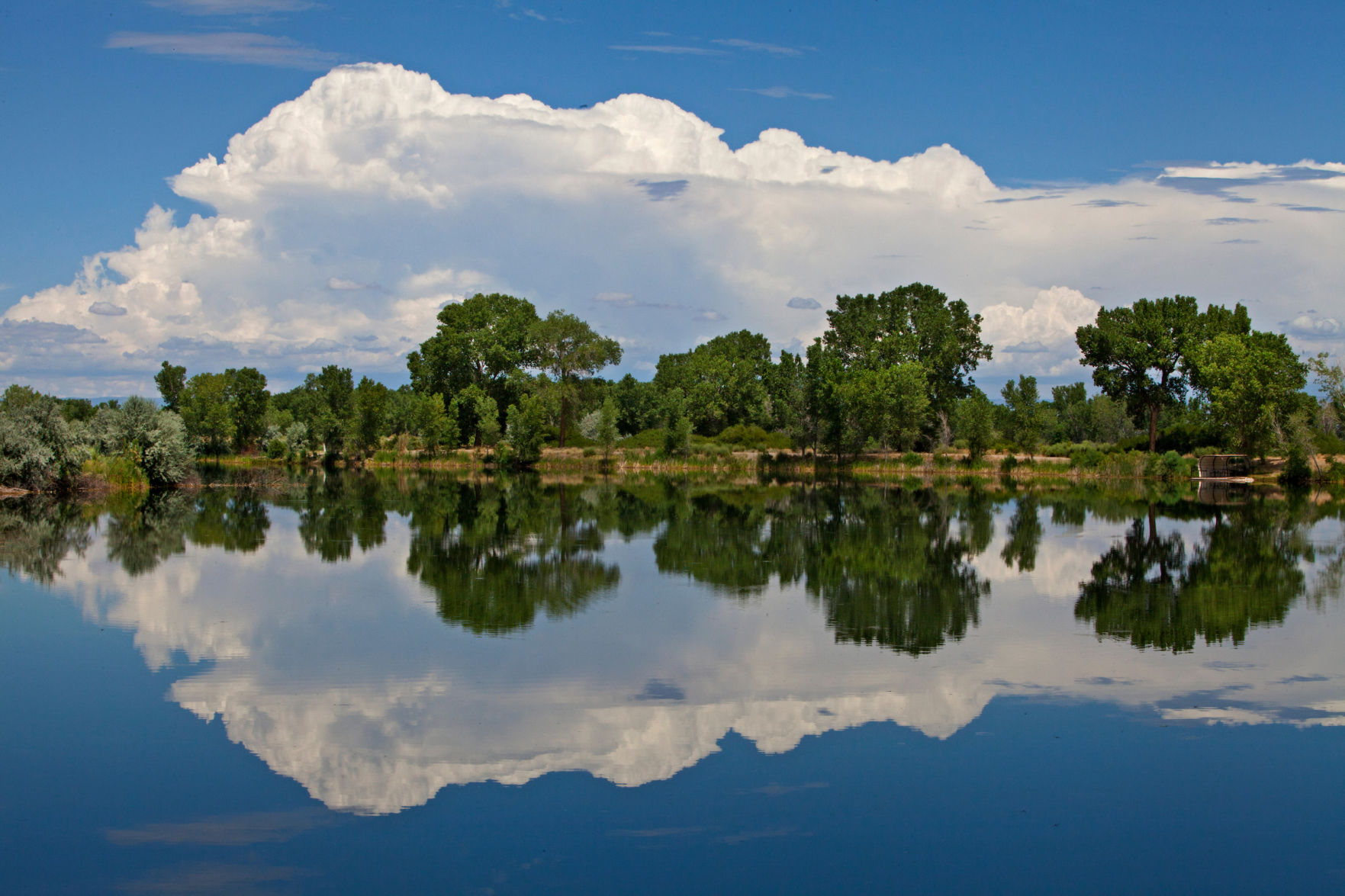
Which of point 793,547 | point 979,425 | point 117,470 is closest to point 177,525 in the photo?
point 117,470

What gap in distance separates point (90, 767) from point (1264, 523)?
32.2 metres

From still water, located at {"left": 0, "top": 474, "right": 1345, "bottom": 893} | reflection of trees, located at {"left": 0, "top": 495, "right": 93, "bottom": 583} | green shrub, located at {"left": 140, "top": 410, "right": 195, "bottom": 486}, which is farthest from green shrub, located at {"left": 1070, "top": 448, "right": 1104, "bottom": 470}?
reflection of trees, located at {"left": 0, "top": 495, "right": 93, "bottom": 583}

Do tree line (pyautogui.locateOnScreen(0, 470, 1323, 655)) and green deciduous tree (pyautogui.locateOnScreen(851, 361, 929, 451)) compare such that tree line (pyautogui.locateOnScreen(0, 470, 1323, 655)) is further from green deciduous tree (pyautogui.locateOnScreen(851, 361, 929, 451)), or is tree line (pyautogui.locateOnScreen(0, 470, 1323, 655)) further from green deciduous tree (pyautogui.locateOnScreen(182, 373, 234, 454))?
green deciduous tree (pyautogui.locateOnScreen(182, 373, 234, 454))

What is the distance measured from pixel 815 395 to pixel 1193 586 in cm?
5142

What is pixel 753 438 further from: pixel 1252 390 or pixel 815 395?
pixel 1252 390

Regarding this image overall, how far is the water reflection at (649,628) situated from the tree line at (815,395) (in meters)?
33.0

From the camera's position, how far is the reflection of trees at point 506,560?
597 inches

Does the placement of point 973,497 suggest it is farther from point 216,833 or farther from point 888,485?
point 216,833

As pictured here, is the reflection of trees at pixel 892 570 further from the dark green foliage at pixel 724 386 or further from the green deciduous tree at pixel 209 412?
the green deciduous tree at pixel 209 412

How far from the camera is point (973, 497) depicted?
42.2 meters

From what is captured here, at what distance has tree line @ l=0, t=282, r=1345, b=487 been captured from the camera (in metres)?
59.7

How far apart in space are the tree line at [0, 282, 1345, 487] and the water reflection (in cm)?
3300

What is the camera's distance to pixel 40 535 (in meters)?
24.2

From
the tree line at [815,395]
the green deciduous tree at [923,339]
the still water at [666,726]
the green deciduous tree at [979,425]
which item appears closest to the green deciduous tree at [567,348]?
the tree line at [815,395]
